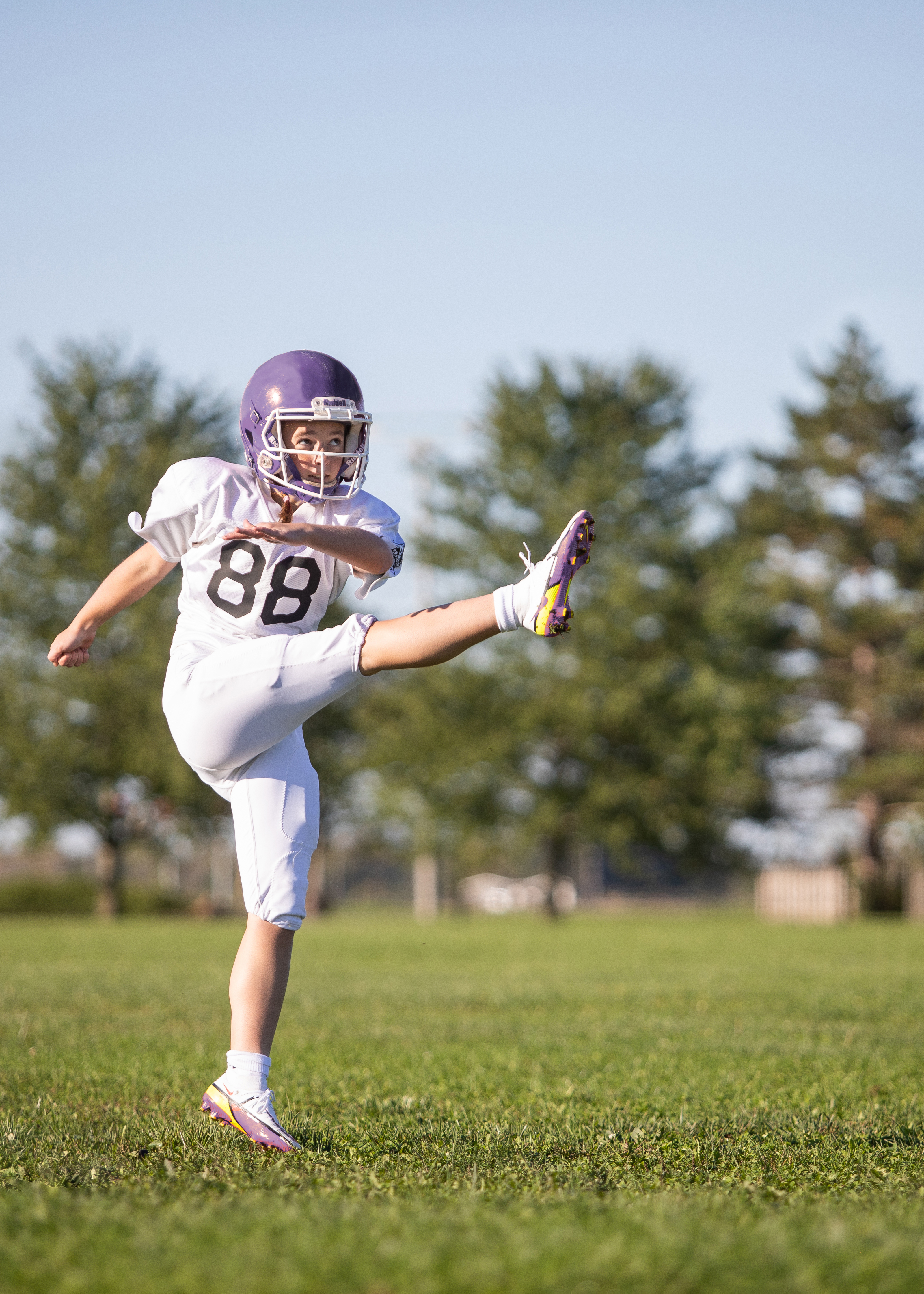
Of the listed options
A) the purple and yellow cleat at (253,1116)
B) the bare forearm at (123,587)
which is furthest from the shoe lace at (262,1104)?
the bare forearm at (123,587)

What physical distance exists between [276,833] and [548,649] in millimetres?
31259

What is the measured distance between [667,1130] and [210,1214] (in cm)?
207

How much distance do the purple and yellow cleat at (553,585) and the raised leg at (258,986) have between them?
1229 mm

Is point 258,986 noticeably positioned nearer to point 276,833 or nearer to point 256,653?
point 276,833

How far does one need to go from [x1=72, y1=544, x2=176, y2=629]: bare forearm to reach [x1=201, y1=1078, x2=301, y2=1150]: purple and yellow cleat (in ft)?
5.20

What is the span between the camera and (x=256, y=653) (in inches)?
165

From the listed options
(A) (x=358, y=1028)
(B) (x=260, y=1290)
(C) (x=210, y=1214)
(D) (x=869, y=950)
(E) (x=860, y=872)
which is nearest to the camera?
(B) (x=260, y=1290)

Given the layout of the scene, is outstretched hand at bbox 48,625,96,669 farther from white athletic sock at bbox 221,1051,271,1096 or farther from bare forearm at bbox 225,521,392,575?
white athletic sock at bbox 221,1051,271,1096

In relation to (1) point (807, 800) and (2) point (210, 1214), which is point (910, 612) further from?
(2) point (210, 1214)

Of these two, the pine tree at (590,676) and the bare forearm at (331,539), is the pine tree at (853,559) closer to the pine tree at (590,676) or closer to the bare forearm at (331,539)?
the pine tree at (590,676)

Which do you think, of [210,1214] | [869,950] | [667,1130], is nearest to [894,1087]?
[667,1130]

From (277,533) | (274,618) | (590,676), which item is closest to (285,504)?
(274,618)

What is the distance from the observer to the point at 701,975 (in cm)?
1222

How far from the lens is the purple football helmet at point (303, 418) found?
4.39 m
